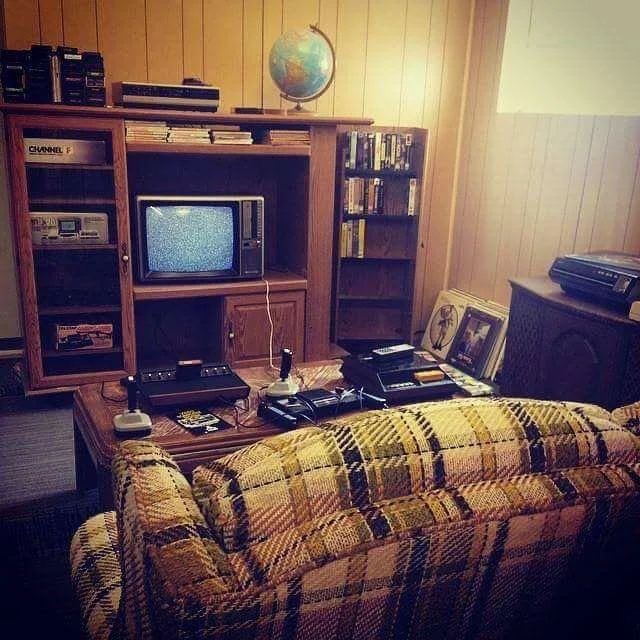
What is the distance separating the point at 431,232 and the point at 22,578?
2867mm

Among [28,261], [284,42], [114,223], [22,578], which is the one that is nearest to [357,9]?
[284,42]

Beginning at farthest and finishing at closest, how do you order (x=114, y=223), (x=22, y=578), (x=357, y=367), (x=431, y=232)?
(x=431, y=232) < (x=114, y=223) < (x=357, y=367) < (x=22, y=578)

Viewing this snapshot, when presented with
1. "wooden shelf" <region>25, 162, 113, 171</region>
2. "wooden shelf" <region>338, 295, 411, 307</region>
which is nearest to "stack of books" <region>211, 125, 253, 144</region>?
"wooden shelf" <region>25, 162, 113, 171</region>

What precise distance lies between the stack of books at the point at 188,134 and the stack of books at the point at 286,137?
0.29 meters

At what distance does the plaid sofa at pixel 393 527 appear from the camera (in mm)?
695

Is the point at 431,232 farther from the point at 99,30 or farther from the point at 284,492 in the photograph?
the point at 284,492

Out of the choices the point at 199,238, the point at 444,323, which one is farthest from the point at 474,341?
the point at 199,238

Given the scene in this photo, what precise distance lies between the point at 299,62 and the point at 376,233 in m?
0.98

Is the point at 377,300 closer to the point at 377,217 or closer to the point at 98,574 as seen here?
the point at 377,217

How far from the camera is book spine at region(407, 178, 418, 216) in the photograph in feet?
11.4

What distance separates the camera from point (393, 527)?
0.71 m

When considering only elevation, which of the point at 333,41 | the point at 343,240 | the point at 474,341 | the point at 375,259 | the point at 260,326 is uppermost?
the point at 333,41

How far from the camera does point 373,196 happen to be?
3.48m

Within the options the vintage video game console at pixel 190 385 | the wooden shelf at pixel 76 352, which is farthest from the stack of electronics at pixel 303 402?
the wooden shelf at pixel 76 352
